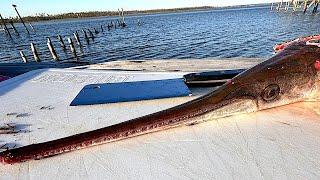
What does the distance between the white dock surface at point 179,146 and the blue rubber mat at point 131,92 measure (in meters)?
0.09

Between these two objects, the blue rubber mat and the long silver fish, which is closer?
the long silver fish

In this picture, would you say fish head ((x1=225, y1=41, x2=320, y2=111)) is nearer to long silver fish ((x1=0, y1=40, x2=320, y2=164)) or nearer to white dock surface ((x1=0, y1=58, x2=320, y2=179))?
long silver fish ((x1=0, y1=40, x2=320, y2=164))

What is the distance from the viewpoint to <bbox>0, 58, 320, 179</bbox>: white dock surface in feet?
6.84

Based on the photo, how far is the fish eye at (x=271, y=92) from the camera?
109 inches

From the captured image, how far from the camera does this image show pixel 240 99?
274 cm

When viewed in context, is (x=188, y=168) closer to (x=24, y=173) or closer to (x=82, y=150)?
(x=82, y=150)

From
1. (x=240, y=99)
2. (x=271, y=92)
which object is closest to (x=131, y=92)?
(x=240, y=99)

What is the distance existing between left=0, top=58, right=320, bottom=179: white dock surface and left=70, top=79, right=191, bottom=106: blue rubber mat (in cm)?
9

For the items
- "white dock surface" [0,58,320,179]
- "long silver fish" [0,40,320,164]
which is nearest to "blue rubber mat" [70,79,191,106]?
"white dock surface" [0,58,320,179]

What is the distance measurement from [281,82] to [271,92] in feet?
0.41

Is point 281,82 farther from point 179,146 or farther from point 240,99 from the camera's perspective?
point 179,146

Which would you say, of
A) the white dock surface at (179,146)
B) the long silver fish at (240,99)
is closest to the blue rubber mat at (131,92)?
the white dock surface at (179,146)

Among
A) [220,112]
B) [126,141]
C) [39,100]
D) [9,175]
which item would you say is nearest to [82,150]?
[126,141]

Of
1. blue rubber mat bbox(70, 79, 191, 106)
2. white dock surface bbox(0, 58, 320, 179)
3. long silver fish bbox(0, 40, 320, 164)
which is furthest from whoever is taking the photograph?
blue rubber mat bbox(70, 79, 191, 106)
